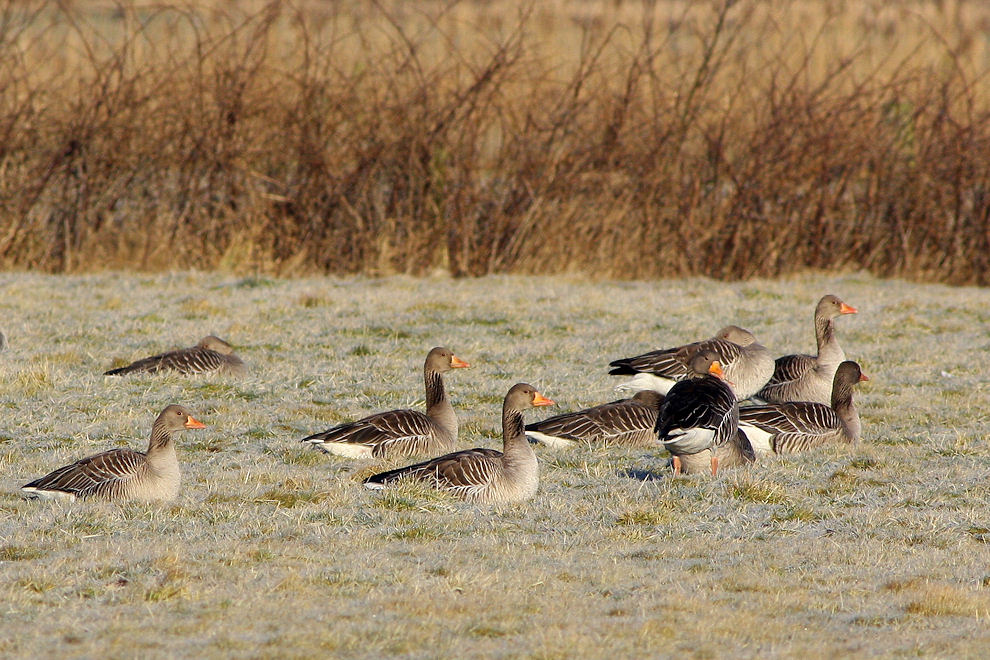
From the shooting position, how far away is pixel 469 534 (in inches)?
312

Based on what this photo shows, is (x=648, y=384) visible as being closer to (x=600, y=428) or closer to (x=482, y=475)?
(x=600, y=428)

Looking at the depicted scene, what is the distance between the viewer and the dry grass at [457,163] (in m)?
21.6

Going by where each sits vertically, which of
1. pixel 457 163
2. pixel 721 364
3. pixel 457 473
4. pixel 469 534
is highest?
pixel 457 163

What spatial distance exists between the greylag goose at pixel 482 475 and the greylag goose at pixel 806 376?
4.47 m

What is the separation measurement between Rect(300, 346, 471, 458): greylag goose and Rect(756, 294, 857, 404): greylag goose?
3767mm

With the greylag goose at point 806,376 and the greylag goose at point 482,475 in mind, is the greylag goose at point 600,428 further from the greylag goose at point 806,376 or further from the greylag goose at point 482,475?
the greylag goose at point 806,376

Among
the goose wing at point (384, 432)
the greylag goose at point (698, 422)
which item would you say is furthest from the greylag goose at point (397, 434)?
the greylag goose at point (698, 422)

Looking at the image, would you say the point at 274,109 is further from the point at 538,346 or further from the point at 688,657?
the point at 688,657

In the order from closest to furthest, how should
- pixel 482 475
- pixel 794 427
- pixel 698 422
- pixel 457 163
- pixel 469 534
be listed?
pixel 469 534 < pixel 482 475 < pixel 698 422 < pixel 794 427 < pixel 457 163

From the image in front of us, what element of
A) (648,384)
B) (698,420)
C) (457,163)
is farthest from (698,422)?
(457,163)

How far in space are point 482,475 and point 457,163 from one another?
13986mm

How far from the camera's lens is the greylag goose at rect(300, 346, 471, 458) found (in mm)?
9852

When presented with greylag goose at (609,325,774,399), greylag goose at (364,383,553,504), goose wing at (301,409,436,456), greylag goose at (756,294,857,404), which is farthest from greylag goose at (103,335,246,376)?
greylag goose at (756,294,857,404)

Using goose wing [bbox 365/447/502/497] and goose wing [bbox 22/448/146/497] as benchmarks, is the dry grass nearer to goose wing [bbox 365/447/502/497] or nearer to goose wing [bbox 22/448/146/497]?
goose wing [bbox 365/447/502/497]
